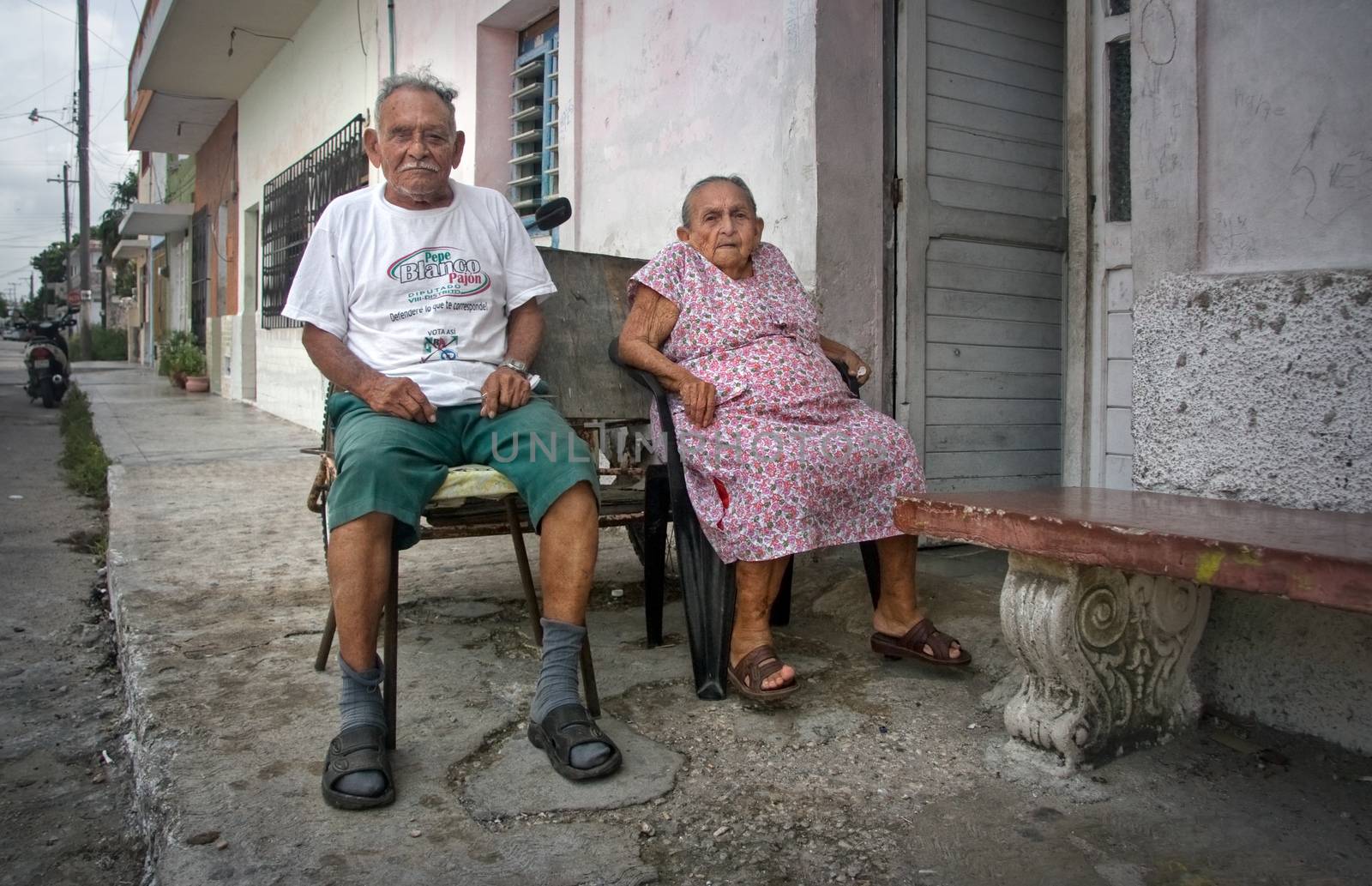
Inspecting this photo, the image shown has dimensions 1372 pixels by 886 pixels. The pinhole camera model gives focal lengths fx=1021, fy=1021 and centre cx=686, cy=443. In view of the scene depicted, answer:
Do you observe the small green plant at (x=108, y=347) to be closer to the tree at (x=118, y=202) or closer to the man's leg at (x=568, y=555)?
the tree at (x=118, y=202)

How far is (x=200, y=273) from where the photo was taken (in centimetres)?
1672

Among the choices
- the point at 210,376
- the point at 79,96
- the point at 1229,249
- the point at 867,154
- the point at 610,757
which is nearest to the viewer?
the point at 610,757

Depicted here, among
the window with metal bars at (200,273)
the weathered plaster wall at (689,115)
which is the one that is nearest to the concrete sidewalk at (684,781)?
the weathered plaster wall at (689,115)

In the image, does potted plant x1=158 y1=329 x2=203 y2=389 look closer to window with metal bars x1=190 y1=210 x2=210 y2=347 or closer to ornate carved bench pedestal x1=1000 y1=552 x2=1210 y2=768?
window with metal bars x1=190 y1=210 x2=210 y2=347

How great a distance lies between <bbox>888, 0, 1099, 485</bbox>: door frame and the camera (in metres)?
3.62

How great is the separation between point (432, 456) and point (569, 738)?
2.30 feet

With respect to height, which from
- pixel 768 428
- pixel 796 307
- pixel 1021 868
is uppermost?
pixel 796 307

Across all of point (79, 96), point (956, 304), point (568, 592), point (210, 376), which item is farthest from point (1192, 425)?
point (79, 96)

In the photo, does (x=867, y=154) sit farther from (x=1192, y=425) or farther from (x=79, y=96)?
(x=79, y=96)

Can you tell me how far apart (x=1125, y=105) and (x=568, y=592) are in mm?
2725

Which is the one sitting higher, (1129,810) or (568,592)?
(568,592)

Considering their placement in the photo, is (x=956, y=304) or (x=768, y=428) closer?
(x=768, y=428)

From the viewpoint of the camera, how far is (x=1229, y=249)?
215 centimetres

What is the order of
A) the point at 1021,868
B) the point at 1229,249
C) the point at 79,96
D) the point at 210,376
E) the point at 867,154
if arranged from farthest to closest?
the point at 79,96, the point at 210,376, the point at 867,154, the point at 1229,249, the point at 1021,868
